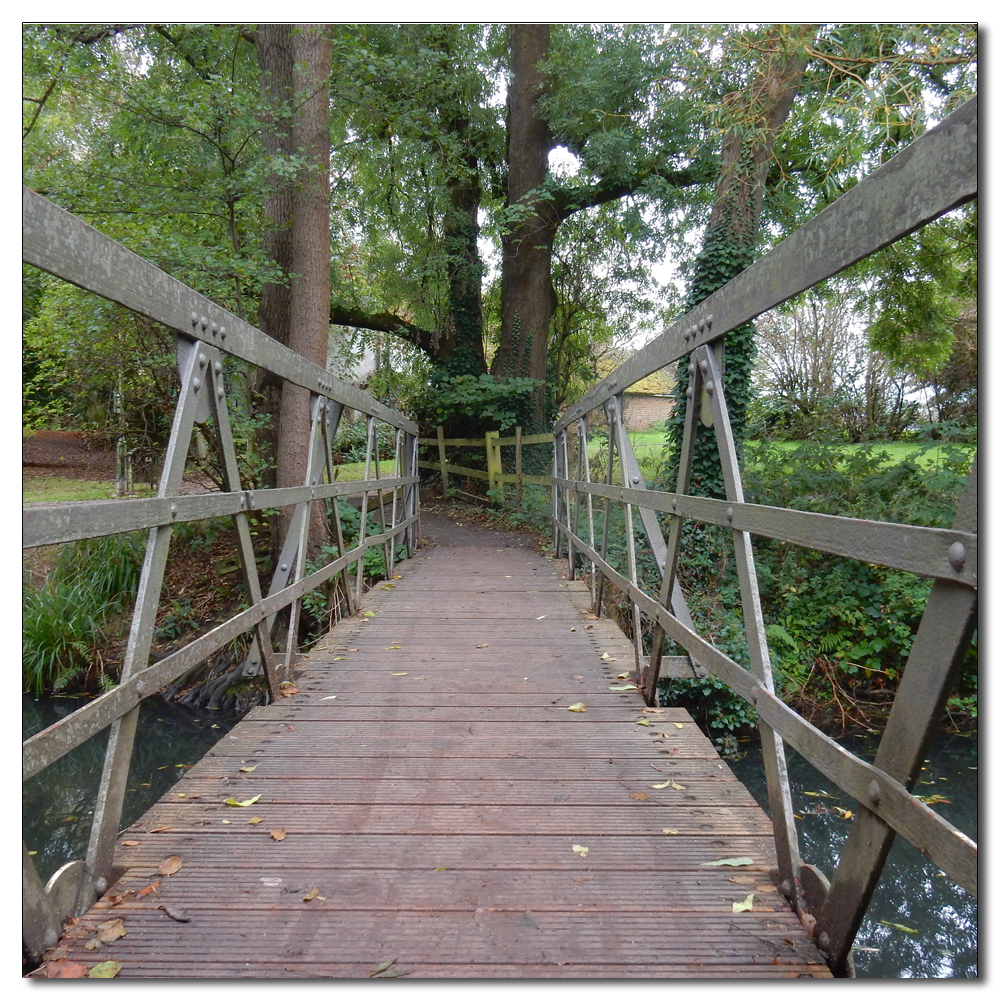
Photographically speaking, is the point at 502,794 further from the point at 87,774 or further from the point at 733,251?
the point at 733,251

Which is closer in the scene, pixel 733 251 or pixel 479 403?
pixel 733 251

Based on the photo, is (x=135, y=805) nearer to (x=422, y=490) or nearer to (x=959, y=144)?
(x=959, y=144)

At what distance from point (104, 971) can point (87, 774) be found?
4561 mm

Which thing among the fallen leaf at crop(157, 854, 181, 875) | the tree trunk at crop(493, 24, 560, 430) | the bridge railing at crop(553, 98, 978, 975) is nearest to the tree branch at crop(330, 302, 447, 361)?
the tree trunk at crop(493, 24, 560, 430)

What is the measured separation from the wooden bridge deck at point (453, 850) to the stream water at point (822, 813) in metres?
1.26

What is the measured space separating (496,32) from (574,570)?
10.9 m

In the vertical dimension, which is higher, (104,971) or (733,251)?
(733,251)

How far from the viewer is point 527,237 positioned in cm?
1275

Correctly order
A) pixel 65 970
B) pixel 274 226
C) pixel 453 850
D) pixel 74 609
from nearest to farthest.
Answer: pixel 65 970 < pixel 453 850 < pixel 274 226 < pixel 74 609

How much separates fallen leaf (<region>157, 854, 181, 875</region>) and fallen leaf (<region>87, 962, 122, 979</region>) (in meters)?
0.32

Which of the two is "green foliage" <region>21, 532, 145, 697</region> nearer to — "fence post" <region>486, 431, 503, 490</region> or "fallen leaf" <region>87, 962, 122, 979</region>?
"fallen leaf" <region>87, 962, 122, 979</region>

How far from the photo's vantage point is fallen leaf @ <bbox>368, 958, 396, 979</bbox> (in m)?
1.41

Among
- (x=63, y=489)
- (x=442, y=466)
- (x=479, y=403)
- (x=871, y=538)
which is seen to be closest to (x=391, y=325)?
(x=479, y=403)

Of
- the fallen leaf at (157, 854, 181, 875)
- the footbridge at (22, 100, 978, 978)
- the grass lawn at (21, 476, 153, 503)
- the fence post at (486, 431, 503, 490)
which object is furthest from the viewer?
the fence post at (486, 431, 503, 490)
